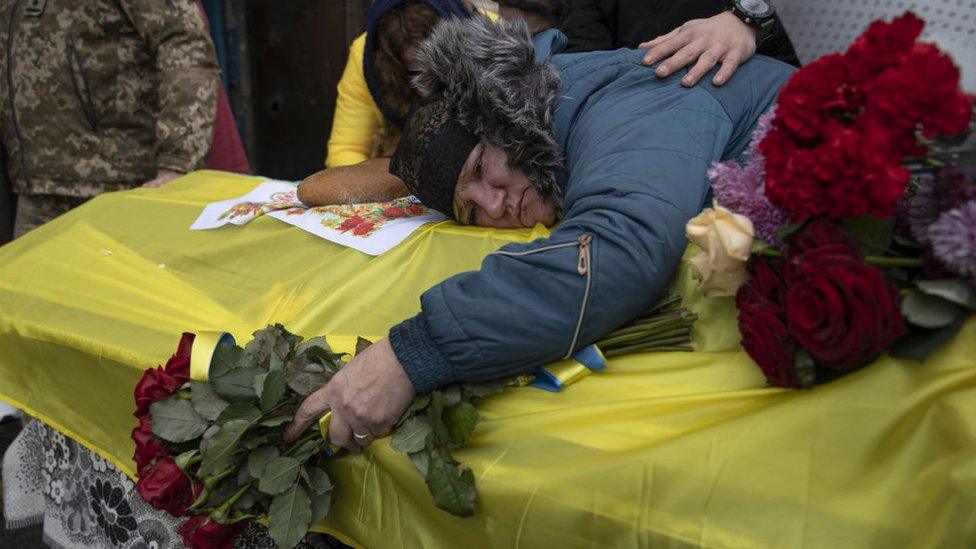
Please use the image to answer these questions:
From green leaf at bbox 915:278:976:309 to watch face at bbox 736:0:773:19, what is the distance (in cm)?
99

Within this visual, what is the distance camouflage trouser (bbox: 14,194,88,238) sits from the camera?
342 cm

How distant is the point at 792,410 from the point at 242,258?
1473 mm

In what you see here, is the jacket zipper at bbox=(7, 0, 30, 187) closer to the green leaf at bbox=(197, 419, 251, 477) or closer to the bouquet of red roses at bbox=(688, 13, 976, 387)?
the green leaf at bbox=(197, 419, 251, 477)

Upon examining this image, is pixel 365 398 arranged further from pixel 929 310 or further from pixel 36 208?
pixel 36 208

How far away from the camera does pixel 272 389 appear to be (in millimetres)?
1404

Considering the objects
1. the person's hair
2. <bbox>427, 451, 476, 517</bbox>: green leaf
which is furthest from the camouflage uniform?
<bbox>427, 451, 476, 517</bbox>: green leaf

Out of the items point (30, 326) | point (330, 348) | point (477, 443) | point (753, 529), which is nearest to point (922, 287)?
point (753, 529)

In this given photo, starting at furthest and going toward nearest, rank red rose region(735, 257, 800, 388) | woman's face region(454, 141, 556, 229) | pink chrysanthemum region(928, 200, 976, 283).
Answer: woman's face region(454, 141, 556, 229) → red rose region(735, 257, 800, 388) → pink chrysanthemum region(928, 200, 976, 283)

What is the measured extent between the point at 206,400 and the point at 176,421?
66 millimetres

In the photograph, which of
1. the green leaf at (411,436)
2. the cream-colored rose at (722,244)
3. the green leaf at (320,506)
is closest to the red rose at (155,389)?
the green leaf at (320,506)

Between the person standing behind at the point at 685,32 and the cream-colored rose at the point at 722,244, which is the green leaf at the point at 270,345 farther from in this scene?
the person standing behind at the point at 685,32

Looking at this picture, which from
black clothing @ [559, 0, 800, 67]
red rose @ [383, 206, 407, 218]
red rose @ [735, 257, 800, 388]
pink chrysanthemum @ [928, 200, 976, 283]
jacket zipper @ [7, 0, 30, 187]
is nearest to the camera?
pink chrysanthemum @ [928, 200, 976, 283]

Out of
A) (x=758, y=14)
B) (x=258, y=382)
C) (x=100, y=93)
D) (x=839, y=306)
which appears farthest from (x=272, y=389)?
A: (x=100, y=93)

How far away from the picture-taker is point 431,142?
5.87 feet
